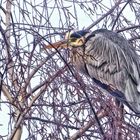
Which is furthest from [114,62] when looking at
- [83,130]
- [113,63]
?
[83,130]

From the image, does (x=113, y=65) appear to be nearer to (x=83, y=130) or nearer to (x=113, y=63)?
(x=113, y=63)

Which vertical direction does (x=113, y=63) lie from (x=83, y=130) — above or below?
above

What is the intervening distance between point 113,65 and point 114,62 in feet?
0.08

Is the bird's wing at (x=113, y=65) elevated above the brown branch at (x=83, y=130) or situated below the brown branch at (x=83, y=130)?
above

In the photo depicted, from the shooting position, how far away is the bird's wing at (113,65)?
301cm

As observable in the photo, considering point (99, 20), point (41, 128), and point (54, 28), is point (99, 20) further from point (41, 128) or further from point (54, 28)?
point (41, 128)

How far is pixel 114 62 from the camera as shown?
10.2 feet

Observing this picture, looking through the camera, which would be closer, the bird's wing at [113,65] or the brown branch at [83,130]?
the brown branch at [83,130]

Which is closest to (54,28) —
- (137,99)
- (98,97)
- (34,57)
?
(34,57)

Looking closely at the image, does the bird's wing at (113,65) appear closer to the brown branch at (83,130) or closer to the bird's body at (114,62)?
the bird's body at (114,62)

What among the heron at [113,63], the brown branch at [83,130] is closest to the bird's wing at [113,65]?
the heron at [113,63]

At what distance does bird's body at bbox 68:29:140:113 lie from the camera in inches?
117

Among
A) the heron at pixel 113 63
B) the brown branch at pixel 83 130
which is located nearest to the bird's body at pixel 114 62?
the heron at pixel 113 63

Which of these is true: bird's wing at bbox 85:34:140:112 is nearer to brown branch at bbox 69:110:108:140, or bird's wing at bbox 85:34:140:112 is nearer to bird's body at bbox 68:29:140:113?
bird's body at bbox 68:29:140:113
